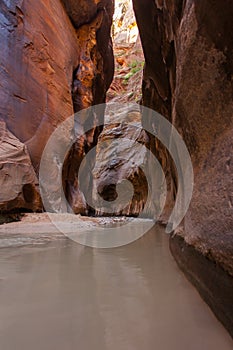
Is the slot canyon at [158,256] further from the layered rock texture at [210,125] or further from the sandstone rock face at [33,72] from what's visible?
the sandstone rock face at [33,72]

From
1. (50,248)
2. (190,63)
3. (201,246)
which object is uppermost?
(190,63)

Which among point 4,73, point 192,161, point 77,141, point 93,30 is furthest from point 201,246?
point 93,30

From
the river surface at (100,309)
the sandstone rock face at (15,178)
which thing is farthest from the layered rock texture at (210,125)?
the sandstone rock face at (15,178)

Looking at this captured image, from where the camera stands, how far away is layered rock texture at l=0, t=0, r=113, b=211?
6164mm

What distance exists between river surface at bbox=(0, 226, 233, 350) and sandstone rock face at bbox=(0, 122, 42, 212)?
116 inches

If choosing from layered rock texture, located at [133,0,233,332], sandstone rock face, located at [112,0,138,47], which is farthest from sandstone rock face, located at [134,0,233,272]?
sandstone rock face, located at [112,0,138,47]

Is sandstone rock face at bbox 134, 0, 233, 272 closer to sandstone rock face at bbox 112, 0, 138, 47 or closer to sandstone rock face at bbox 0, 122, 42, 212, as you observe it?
sandstone rock face at bbox 0, 122, 42, 212

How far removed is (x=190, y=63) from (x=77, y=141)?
24.9 ft

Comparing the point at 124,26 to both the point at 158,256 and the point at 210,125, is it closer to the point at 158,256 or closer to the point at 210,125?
the point at 158,256

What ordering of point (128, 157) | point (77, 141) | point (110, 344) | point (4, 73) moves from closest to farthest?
point (110, 344)
point (4, 73)
point (77, 141)
point (128, 157)

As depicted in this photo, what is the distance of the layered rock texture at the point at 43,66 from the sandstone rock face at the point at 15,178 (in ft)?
0.58

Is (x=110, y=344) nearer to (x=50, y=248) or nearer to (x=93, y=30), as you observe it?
(x=50, y=248)

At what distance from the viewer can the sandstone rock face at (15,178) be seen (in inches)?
186

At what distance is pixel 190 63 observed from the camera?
1.74 meters
